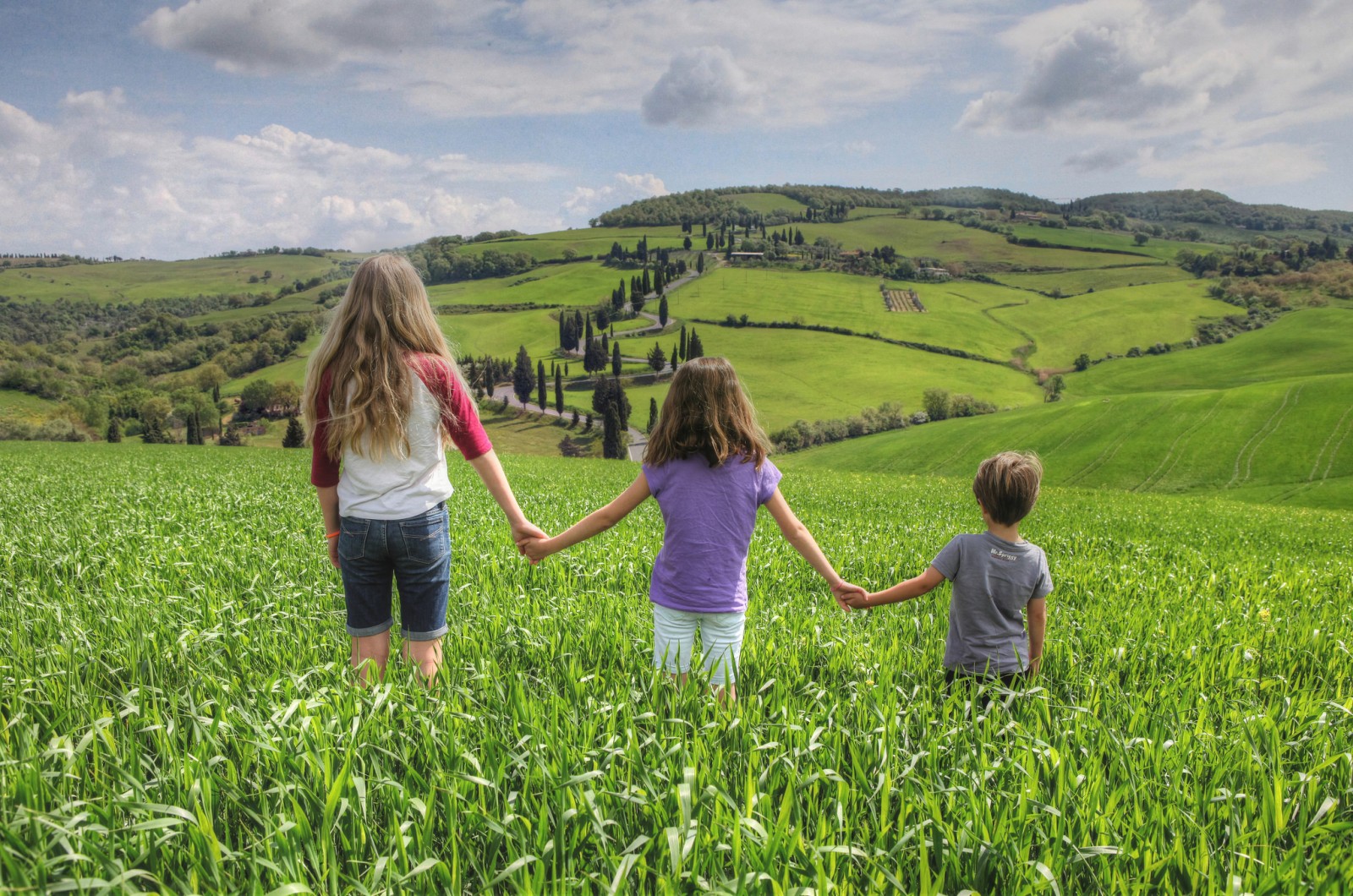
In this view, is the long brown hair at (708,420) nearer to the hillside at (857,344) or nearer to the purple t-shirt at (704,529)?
the purple t-shirt at (704,529)

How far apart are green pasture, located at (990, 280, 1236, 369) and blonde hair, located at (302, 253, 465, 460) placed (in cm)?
13756

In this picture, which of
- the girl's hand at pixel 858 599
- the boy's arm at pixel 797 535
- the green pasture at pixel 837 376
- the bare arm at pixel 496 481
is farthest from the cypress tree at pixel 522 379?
the boy's arm at pixel 797 535

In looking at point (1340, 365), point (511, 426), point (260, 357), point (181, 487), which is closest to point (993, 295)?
point (1340, 365)

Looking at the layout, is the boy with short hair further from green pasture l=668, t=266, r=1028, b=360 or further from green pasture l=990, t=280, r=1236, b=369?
green pasture l=668, t=266, r=1028, b=360

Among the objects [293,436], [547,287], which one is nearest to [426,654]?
[293,436]

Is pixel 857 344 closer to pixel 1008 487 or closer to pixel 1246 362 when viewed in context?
pixel 1246 362

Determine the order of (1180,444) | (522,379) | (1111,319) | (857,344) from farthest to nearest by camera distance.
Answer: (1111,319)
(857,344)
(522,379)
(1180,444)

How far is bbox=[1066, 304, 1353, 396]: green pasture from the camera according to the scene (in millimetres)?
95562

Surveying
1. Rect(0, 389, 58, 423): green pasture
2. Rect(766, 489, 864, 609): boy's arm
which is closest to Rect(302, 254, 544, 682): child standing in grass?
Rect(766, 489, 864, 609): boy's arm

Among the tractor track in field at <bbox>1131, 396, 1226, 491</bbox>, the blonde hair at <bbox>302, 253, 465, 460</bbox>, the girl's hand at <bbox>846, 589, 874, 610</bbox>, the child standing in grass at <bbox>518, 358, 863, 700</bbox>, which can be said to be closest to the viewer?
the blonde hair at <bbox>302, 253, 465, 460</bbox>

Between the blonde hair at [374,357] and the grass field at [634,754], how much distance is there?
1.34 meters

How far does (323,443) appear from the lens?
3.94m

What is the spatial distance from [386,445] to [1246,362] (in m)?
130

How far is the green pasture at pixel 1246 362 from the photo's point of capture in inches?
3762
